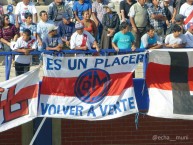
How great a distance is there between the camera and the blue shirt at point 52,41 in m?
16.5

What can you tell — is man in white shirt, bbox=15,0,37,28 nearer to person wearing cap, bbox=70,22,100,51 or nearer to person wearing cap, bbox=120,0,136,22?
person wearing cap, bbox=120,0,136,22

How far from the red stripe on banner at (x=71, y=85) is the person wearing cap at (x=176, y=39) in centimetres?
163

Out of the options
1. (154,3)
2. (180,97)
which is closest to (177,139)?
(180,97)

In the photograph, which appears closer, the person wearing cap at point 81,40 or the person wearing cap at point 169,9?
the person wearing cap at point 81,40

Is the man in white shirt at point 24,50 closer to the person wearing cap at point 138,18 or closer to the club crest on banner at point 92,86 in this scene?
the club crest on banner at point 92,86

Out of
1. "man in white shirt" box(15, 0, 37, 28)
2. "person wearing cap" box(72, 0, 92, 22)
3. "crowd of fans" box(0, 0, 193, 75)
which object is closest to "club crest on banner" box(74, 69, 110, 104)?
"crowd of fans" box(0, 0, 193, 75)

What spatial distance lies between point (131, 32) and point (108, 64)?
9.00 feet

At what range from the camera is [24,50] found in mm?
15484

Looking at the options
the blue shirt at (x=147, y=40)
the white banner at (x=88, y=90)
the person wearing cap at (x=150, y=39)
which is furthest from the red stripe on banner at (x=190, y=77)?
the blue shirt at (x=147, y=40)

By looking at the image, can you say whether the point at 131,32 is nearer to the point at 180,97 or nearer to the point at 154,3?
the point at 154,3

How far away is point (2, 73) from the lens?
693 inches

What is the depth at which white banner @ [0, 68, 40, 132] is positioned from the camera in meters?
14.9

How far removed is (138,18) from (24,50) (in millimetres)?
4096

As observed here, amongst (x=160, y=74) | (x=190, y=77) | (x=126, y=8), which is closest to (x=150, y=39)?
(x=160, y=74)
